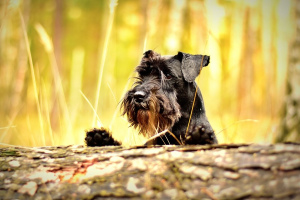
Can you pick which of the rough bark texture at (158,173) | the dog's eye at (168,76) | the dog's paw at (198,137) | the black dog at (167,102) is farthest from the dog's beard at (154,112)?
the rough bark texture at (158,173)

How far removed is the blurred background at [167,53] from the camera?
308 centimetres

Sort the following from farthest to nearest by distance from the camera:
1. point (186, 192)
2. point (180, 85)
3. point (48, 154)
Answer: point (180, 85) < point (48, 154) < point (186, 192)

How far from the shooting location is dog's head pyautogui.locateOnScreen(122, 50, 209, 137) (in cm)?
291

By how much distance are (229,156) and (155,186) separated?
45 cm

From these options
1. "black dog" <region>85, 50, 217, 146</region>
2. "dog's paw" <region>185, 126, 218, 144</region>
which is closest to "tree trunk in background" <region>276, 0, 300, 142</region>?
"black dog" <region>85, 50, 217, 146</region>

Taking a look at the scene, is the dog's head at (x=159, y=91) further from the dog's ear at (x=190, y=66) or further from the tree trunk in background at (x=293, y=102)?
the tree trunk in background at (x=293, y=102)

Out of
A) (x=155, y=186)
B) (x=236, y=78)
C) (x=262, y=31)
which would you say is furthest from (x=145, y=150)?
(x=236, y=78)

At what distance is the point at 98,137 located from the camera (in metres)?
2.64

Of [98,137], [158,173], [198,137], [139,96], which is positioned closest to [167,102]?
[139,96]

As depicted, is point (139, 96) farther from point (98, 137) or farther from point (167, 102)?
point (98, 137)

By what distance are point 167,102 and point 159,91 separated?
0.14 metres

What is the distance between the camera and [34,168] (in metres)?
1.95

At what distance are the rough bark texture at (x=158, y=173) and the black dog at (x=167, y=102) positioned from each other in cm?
78

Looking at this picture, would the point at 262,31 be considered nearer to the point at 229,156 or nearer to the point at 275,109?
the point at 275,109
